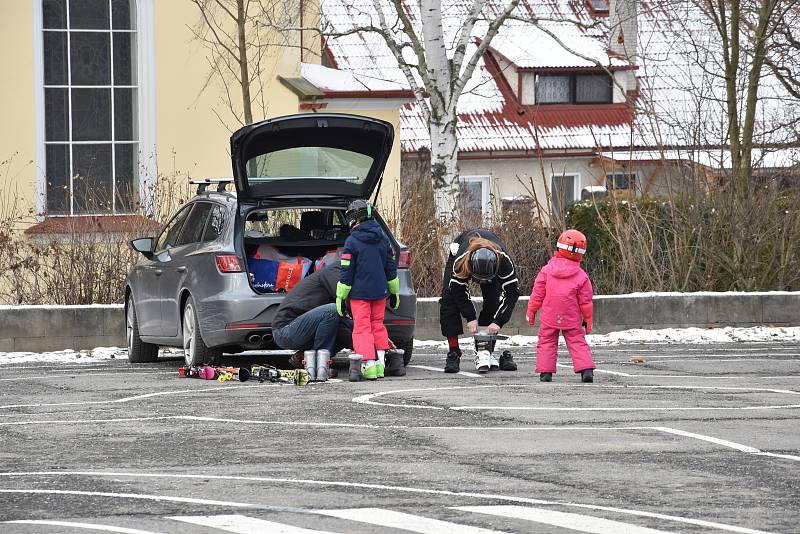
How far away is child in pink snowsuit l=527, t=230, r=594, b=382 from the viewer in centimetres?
1323

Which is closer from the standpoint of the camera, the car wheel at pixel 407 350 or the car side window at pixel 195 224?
the car wheel at pixel 407 350

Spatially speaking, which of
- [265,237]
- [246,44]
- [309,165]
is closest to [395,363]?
[265,237]

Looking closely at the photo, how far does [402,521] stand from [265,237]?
24.9ft

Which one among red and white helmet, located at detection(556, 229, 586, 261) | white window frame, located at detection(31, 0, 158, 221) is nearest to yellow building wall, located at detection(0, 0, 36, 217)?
white window frame, located at detection(31, 0, 158, 221)

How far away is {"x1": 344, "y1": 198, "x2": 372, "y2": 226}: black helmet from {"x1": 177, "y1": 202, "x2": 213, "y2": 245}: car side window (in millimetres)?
1711

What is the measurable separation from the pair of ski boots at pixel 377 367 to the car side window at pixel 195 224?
6.86 feet

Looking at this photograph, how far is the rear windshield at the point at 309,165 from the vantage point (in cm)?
1409

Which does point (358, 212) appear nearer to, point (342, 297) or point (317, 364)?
point (342, 297)

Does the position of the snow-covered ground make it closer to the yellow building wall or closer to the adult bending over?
the adult bending over

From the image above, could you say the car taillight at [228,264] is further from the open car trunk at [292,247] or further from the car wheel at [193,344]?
the car wheel at [193,344]

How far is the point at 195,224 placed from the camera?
14914 mm

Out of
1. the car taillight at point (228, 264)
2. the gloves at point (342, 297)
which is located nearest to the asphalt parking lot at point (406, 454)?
the gloves at point (342, 297)

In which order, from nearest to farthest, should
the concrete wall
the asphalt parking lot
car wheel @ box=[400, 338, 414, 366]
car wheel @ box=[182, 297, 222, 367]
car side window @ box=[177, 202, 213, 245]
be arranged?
1. the asphalt parking lot
2. car wheel @ box=[182, 297, 222, 367]
3. car wheel @ box=[400, 338, 414, 366]
4. car side window @ box=[177, 202, 213, 245]
5. the concrete wall

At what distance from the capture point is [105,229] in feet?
62.0
